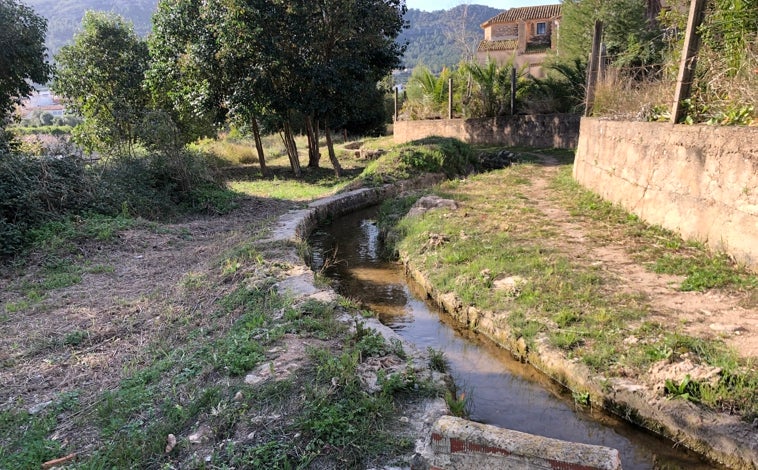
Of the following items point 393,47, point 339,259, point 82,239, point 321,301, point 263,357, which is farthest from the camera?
point 393,47

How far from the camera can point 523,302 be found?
5387 millimetres

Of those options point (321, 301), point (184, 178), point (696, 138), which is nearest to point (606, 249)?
point (696, 138)

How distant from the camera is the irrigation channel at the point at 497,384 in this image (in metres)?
3.67

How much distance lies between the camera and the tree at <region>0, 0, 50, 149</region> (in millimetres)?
11619

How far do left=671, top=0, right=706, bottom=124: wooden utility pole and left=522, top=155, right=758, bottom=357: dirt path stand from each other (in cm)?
203

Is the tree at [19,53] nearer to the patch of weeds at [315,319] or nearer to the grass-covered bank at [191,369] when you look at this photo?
the grass-covered bank at [191,369]

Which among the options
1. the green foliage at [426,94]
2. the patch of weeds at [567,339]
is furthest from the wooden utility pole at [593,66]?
the green foliage at [426,94]

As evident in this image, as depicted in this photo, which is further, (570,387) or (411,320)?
(411,320)

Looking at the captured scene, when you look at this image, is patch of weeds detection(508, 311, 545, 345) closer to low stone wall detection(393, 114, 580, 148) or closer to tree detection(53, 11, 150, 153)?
low stone wall detection(393, 114, 580, 148)

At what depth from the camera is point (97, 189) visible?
30.3 feet

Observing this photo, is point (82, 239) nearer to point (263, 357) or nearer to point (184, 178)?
point (184, 178)

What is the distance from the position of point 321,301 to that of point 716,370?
3.37m

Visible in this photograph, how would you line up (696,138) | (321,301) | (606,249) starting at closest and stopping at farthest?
(321,301), (696,138), (606,249)

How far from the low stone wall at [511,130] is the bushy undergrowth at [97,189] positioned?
10935 mm
